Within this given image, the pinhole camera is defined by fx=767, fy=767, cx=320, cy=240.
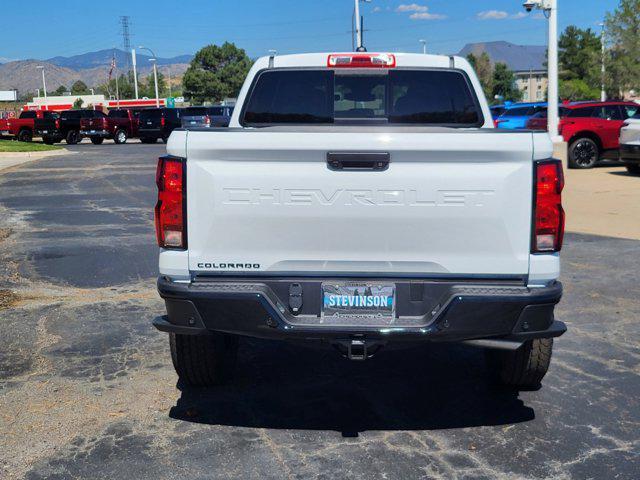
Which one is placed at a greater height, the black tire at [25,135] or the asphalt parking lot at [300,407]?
the black tire at [25,135]

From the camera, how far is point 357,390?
16.0 ft

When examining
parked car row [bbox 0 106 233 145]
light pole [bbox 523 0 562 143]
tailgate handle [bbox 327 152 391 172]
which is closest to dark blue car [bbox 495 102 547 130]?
light pole [bbox 523 0 562 143]

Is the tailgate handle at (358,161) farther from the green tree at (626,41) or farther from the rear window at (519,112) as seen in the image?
the green tree at (626,41)

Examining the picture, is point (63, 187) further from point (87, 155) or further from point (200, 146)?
point (200, 146)

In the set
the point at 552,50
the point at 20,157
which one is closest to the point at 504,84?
the point at 552,50

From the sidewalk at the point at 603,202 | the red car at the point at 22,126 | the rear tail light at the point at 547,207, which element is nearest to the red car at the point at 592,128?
the sidewalk at the point at 603,202

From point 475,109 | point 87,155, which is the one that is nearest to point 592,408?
point 475,109

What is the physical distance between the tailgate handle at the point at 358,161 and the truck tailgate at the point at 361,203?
0.07ft

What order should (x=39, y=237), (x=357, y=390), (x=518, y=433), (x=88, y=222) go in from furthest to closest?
(x=88, y=222), (x=39, y=237), (x=357, y=390), (x=518, y=433)

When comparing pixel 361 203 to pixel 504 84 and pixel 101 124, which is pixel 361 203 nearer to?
pixel 101 124

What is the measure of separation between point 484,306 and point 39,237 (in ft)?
28.5

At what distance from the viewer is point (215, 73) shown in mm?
116688

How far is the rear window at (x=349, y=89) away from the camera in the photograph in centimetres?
534

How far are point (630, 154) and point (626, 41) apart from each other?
108ft
